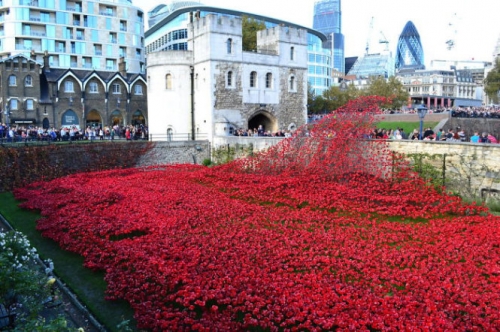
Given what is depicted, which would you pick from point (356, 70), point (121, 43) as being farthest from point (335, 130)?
point (356, 70)

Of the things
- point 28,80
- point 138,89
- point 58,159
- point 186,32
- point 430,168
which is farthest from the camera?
point 186,32

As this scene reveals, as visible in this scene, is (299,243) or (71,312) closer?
Result: (71,312)

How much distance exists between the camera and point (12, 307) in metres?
7.67

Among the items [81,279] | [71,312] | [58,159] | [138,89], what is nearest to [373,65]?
[138,89]

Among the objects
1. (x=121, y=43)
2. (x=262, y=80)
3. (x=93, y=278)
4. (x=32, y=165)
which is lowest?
(x=93, y=278)

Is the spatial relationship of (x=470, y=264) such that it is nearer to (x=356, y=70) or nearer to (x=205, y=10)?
(x=205, y=10)

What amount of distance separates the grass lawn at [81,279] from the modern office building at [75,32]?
51338 millimetres

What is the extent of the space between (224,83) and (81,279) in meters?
24.4

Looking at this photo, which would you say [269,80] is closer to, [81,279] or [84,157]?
[84,157]

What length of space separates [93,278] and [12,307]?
11.2ft

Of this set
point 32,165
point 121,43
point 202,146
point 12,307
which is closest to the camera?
point 12,307

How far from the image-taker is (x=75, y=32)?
212 feet

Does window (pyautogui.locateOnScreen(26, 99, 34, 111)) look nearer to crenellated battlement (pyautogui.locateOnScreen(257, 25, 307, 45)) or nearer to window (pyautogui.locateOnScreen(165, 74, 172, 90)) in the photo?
window (pyautogui.locateOnScreen(165, 74, 172, 90))

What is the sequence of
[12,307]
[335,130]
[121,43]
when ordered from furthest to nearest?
[121,43] → [335,130] → [12,307]
